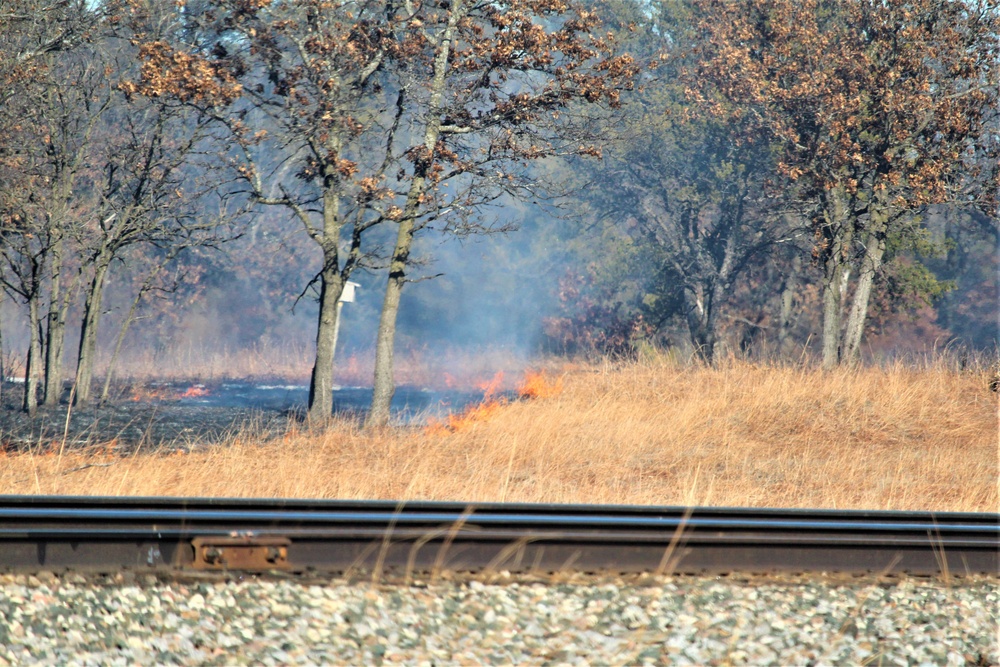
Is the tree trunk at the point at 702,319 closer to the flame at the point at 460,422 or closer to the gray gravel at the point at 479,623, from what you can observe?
the flame at the point at 460,422

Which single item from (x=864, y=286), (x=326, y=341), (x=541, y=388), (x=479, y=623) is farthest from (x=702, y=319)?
(x=479, y=623)

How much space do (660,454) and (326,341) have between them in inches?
325

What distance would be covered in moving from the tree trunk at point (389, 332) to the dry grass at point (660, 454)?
2516 millimetres

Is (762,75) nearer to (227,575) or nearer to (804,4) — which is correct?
(804,4)

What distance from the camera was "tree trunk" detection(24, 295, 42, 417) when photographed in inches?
755

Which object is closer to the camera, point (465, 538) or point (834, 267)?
point (465, 538)

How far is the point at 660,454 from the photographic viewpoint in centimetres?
1285

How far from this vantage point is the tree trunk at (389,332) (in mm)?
18266

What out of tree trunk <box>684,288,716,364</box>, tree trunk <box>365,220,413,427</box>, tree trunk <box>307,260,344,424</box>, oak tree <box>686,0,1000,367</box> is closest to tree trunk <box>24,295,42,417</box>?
tree trunk <box>307,260,344,424</box>

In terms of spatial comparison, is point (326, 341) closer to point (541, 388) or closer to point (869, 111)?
point (541, 388)

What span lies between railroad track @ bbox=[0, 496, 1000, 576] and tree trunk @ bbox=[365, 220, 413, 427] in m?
10.6

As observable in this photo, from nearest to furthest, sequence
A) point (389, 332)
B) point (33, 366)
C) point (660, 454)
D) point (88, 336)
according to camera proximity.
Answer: point (660, 454) < point (389, 332) < point (33, 366) < point (88, 336)

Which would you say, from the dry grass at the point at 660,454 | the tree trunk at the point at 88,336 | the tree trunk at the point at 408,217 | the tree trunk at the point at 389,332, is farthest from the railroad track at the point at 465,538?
the tree trunk at the point at 88,336

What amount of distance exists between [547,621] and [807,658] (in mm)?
1324
